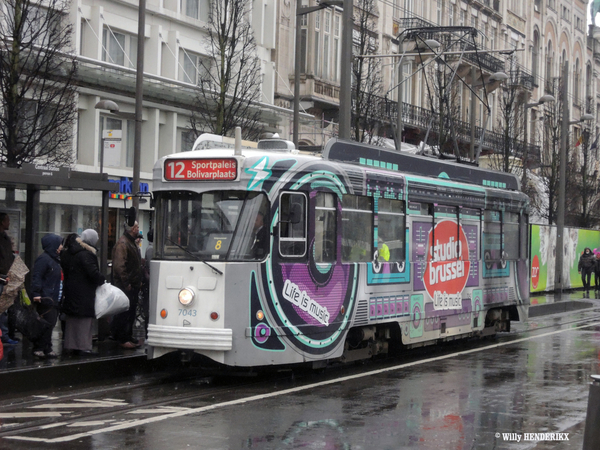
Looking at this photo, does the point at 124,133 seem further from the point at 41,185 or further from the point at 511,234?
the point at 41,185

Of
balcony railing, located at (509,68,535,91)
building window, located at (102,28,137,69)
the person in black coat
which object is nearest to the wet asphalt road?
building window, located at (102,28,137,69)

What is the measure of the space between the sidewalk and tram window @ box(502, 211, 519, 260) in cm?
774

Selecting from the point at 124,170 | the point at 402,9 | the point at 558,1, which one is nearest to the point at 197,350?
the point at 124,170

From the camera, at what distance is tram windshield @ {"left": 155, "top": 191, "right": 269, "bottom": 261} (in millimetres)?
11125

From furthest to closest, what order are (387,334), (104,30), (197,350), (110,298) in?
(104,30) < (387,334) < (110,298) < (197,350)

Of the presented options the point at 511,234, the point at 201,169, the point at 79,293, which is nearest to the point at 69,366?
the point at 79,293

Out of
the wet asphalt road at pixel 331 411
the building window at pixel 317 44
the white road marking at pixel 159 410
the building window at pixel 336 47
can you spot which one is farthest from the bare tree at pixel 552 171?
the white road marking at pixel 159 410

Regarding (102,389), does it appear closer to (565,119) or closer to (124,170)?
(124,170)

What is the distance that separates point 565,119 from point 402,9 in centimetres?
1146

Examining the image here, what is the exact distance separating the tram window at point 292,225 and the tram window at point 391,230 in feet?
6.48

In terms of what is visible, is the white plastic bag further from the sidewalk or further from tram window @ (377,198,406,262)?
tram window @ (377,198,406,262)

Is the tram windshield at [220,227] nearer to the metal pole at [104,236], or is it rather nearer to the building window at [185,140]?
the metal pole at [104,236]

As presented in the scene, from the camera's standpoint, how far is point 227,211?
1120 centimetres

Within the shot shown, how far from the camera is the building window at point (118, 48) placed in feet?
90.0
